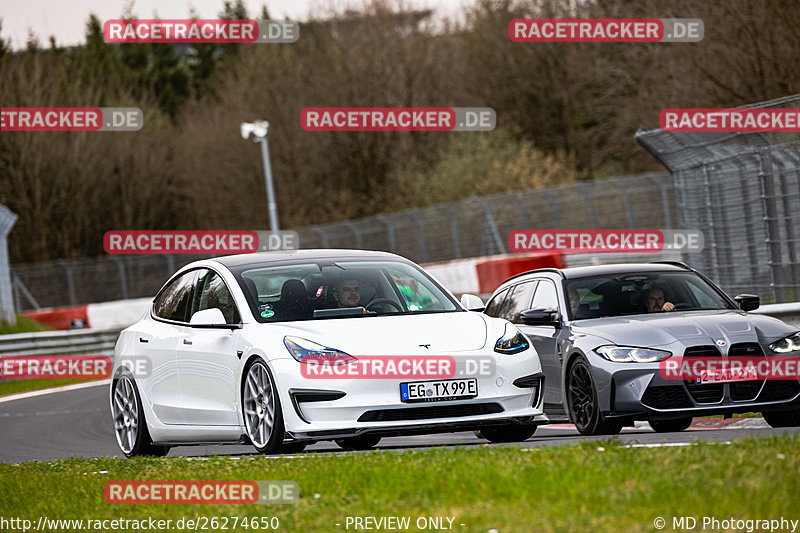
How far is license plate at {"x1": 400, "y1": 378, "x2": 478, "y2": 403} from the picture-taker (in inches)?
378

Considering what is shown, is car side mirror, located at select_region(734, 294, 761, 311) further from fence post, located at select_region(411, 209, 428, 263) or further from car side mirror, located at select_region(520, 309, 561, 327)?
fence post, located at select_region(411, 209, 428, 263)

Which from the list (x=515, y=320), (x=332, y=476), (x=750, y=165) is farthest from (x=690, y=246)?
(x=332, y=476)

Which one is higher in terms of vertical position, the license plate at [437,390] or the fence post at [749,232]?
the fence post at [749,232]

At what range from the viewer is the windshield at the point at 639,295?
12.0 meters

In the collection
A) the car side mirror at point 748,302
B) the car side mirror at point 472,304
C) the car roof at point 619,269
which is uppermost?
the car roof at point 619,269

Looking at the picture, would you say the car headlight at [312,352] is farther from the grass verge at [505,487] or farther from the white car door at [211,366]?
the grass verge at [505,487]

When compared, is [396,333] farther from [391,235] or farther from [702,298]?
[391,235]

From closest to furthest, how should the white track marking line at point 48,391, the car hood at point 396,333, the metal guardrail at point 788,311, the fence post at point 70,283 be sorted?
the car hood at point 396,333, the metal guardrail at point 788,311, the white track marking line at point 48,391, the fence post at point 70,283

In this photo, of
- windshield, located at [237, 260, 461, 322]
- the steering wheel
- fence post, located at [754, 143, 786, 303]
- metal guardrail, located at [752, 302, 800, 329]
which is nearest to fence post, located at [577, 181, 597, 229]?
fence post, located at [754, 143, 786, 303]

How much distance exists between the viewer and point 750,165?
1764 cm

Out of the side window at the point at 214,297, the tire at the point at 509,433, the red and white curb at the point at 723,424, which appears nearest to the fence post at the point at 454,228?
the red and white curb at the point at 723,424

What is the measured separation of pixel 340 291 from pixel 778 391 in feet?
10.9

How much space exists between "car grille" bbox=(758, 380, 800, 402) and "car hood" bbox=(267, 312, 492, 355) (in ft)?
7.10

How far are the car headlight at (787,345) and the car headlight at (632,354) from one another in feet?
2.61
